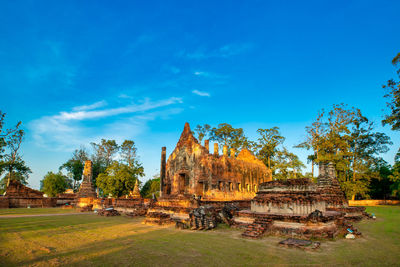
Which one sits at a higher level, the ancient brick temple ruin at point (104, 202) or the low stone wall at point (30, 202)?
the ancient brick temple ruin at point (104, 202)

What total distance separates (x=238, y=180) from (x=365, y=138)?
20361 mm

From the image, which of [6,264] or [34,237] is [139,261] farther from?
[34,237]

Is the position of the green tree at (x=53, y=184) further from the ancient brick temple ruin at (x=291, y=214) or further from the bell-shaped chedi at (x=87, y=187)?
the ancient brick temple ruin at (x=291, y=214)

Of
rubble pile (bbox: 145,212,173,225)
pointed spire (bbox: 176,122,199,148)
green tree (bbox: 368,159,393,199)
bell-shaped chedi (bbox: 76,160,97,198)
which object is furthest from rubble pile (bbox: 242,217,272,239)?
green tree (bbox: 368,159,393,199)

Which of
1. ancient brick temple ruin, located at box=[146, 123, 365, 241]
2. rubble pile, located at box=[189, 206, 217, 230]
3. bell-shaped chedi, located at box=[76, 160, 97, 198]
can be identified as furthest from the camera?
bell-shaped chedi, located at box=[76, 160, 97, 198]

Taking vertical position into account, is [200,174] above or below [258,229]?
above

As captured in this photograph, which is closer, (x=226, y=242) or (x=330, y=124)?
(x=226, y=242)

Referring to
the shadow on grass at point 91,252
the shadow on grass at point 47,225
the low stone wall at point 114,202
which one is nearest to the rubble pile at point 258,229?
the shadow on grass at point 91,252

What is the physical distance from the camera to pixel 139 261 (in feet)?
17.6

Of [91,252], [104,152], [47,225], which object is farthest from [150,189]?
[91,252]

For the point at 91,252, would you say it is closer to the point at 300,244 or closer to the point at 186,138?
the point at 300,244

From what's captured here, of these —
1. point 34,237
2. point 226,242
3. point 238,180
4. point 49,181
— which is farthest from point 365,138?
point 49,181

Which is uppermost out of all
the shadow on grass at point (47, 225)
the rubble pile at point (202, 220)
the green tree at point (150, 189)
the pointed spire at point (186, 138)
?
the pointed spire at point (186, 138)

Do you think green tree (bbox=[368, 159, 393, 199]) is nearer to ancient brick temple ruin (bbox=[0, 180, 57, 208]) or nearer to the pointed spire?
the pointed spire
